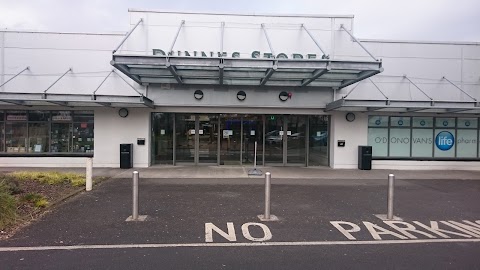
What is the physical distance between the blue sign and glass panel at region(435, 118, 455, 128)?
31cm

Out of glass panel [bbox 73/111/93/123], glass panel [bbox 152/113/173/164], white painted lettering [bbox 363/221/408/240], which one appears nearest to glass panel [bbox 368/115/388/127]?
glass panel [bbox 152/113/173/164]

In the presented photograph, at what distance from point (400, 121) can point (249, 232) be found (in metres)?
12.2

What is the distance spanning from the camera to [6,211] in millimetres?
6613

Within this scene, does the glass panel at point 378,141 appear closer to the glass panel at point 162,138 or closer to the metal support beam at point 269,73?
the metal support beam at point 269,73

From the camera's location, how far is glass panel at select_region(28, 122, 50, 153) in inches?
612

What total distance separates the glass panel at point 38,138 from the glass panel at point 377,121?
45.4ft

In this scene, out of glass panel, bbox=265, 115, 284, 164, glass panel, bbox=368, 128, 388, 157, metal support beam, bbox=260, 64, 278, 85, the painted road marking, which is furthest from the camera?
glass panel, bbox=265, 115, 284, 164

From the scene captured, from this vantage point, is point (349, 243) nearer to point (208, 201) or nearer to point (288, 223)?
point (288, 223)

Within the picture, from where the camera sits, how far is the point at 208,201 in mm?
8883

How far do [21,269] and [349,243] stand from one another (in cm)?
464

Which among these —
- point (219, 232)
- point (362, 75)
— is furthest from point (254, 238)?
point (362, 75)

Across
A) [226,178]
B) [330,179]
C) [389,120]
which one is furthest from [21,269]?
[389,120]

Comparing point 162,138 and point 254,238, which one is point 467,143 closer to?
point 162,138

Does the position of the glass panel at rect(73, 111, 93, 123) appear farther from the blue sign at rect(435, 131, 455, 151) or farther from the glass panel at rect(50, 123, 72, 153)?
the blue sign at rect(435, 131, 455, 151)
